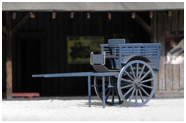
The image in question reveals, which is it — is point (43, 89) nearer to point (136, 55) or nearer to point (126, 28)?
point (126, 28)

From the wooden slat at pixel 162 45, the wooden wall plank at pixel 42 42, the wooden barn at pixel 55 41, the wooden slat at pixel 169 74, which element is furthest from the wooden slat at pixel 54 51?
the wooden slat at pixel 169 74

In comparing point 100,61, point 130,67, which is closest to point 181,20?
point 130,67

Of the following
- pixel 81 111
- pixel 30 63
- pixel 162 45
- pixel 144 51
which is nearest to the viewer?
pixel 81 111

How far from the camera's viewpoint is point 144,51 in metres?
10.2

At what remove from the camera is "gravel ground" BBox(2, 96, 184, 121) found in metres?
8.20

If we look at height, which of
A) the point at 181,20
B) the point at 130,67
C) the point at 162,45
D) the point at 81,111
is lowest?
the point at 81,111

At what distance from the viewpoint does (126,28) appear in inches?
595

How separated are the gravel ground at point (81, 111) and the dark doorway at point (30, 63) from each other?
2988 millimetres

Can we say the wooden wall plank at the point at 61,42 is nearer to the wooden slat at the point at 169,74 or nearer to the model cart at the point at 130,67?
the wooden slat at the point at 169,74

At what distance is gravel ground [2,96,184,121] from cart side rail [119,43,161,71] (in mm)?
1117

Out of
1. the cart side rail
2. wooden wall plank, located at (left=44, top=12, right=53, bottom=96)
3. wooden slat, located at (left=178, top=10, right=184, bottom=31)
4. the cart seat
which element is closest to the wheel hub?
the cart side rail

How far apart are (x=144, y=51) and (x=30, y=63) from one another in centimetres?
610

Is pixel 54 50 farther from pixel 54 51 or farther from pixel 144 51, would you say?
pixel 144 51

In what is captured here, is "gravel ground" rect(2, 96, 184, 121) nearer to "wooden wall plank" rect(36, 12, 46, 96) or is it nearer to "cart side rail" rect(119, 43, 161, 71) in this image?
"cart side rail" rect(119, 43, 161, 71)
